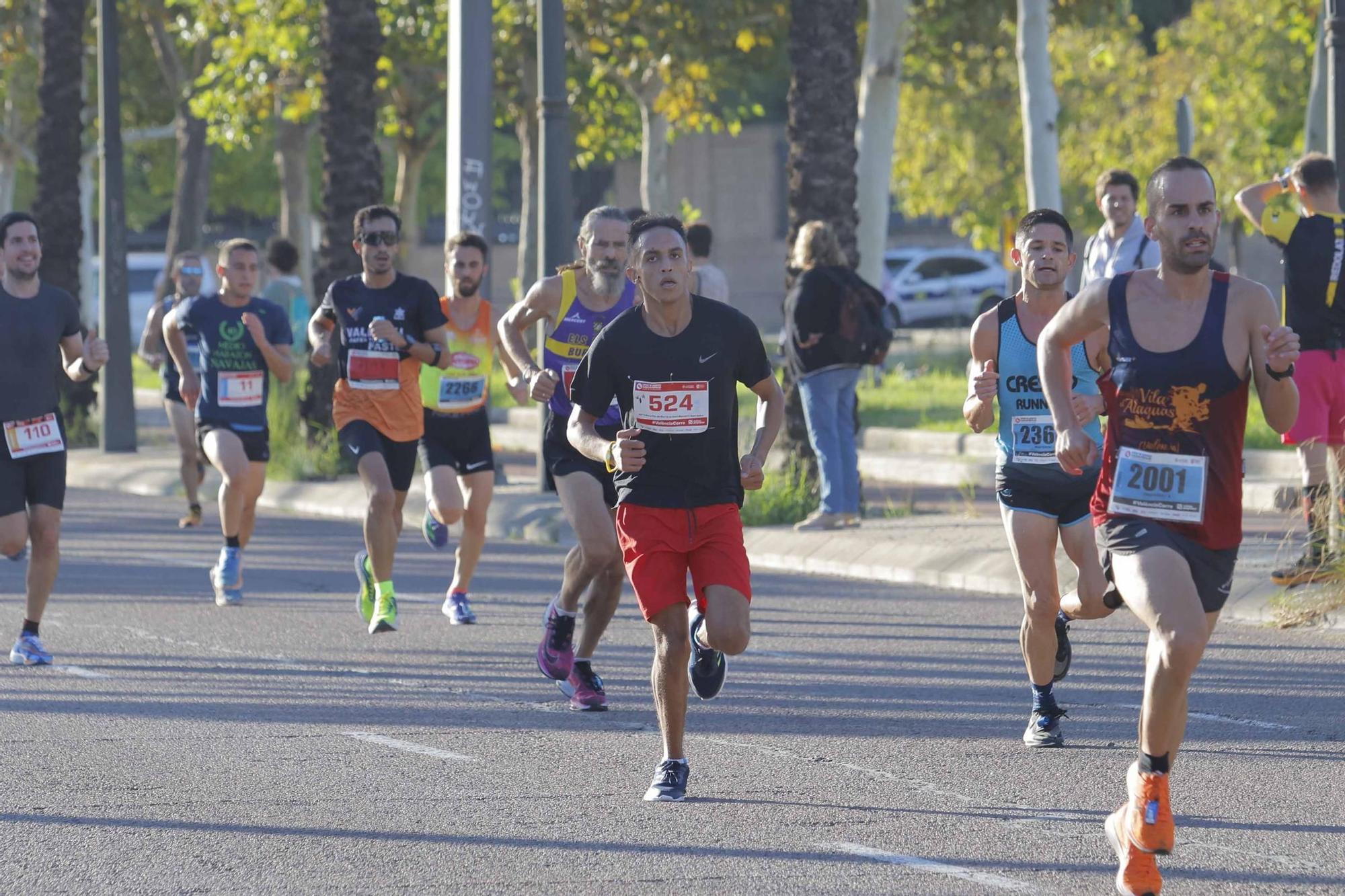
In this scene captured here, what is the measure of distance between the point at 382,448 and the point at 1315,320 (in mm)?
4728

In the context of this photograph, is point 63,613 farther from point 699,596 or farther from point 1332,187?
point 1332,187

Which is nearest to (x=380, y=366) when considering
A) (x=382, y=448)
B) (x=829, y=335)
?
(x=382, y=448)

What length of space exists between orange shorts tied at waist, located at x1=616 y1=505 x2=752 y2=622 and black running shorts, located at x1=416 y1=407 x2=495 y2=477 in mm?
4409

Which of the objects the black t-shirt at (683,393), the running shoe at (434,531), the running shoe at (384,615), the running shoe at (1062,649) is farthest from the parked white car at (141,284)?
the black t-shirt at (683,393)

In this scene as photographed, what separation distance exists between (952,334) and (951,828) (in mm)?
35885

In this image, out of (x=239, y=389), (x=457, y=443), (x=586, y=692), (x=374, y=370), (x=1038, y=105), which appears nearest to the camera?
(x=586, y=692)

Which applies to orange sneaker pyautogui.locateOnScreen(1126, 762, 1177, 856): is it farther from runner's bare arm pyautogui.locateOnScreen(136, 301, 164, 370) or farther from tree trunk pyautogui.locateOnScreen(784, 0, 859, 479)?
runner's bare arm pyautogui.locateOnScreen(136, 301, 164, 370)

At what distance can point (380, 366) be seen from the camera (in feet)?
36.4

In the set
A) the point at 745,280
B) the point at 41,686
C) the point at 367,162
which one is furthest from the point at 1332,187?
the point at 745,280

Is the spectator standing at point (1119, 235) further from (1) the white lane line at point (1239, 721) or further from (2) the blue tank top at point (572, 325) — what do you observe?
(1) the white lane line at point (1239, 721)

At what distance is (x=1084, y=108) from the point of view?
39.5 m

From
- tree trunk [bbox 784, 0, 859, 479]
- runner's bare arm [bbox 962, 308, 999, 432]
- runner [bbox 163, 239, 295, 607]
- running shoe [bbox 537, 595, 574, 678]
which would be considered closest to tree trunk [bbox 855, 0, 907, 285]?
tree trunk [bbox 784, 0, 859, 479]

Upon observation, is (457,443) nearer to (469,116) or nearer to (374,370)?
(374,370)

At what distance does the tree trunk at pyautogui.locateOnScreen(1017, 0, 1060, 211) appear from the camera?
61.9ft
